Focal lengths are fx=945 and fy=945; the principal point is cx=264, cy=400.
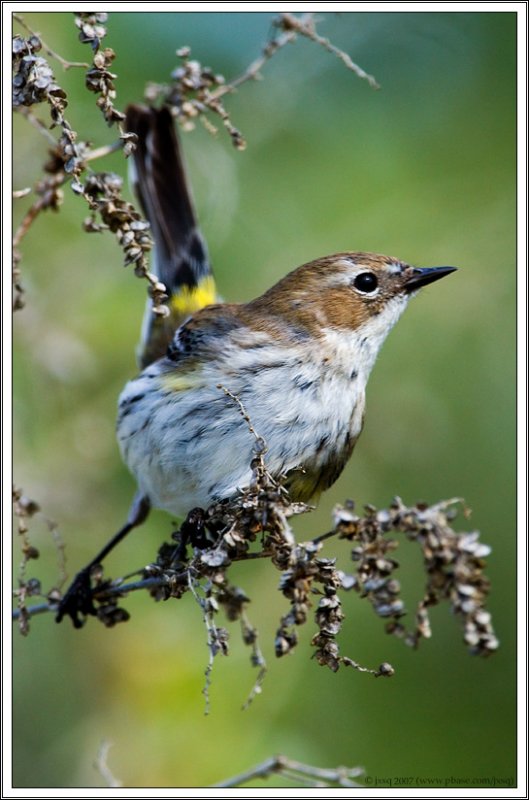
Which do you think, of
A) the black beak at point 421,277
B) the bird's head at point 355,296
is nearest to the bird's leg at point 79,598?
the bird's head at point 355,296

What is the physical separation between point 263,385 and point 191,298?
1.20 metres

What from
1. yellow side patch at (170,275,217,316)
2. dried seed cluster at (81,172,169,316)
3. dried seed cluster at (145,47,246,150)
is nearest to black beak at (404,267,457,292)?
dried seed cluster at (145,47,246,150)

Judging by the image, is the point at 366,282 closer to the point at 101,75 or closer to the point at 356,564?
the point at 101,75

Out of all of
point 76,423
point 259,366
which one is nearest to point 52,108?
point 259,366

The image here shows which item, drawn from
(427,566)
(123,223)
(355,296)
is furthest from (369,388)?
(427,566)

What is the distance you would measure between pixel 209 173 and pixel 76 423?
5.32ft

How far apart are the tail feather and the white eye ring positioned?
99 centimetres

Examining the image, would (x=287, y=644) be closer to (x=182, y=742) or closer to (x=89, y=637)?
(x=182, y=742)

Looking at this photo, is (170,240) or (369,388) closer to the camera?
(170,240)

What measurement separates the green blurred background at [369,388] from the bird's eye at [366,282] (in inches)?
44.3

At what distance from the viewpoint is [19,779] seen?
3.98 metres

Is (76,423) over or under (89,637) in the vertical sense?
over

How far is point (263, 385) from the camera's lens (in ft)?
11.5

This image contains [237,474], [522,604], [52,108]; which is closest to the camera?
[52,108]
